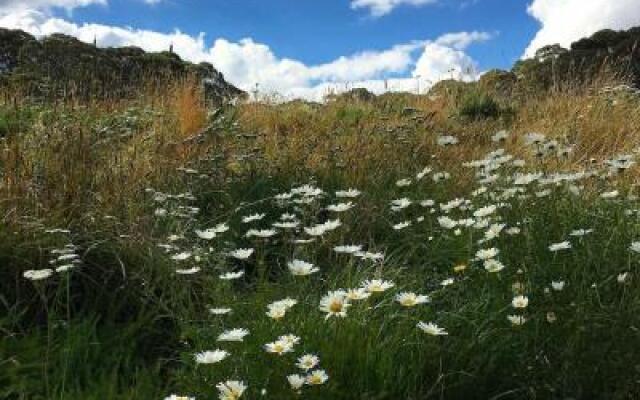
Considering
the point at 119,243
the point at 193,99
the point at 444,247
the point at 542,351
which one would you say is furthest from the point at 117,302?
the point at 193,99

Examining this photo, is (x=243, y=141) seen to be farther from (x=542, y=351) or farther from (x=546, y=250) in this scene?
(x=542, y=351)

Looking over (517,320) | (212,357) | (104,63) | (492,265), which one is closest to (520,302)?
(517,320)

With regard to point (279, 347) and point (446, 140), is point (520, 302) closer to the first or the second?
point (279, 347)

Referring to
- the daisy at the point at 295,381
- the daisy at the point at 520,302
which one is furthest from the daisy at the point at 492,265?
the daisy at the point at 295,381

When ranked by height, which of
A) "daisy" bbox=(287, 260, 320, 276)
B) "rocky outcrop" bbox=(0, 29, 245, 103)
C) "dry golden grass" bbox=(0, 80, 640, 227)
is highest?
"rocky outcrop" bbox=(0, 29, 245, 103)

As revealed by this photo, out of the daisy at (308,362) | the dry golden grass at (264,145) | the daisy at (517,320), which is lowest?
the daisy at (517,320)

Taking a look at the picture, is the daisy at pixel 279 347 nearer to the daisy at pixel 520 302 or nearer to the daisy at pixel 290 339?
the daisy at pixel 290 339

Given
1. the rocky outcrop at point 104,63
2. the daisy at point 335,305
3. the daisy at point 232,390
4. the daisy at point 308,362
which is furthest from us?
the rocky outcrop at point 104,63

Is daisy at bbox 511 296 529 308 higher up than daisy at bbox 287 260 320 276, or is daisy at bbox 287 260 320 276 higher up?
daisy at bbox 287 260 320 276

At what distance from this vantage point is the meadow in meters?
2.21

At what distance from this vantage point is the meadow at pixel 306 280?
2.21 metres

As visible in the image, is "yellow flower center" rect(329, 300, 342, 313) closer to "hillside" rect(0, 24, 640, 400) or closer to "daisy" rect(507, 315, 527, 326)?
"hillside" rect(0, 24, 640, 400)

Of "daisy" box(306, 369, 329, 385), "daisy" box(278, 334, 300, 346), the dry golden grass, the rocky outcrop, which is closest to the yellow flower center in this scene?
"daisy" box(278, 334, 300, 346)

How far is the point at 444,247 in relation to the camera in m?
3.46
